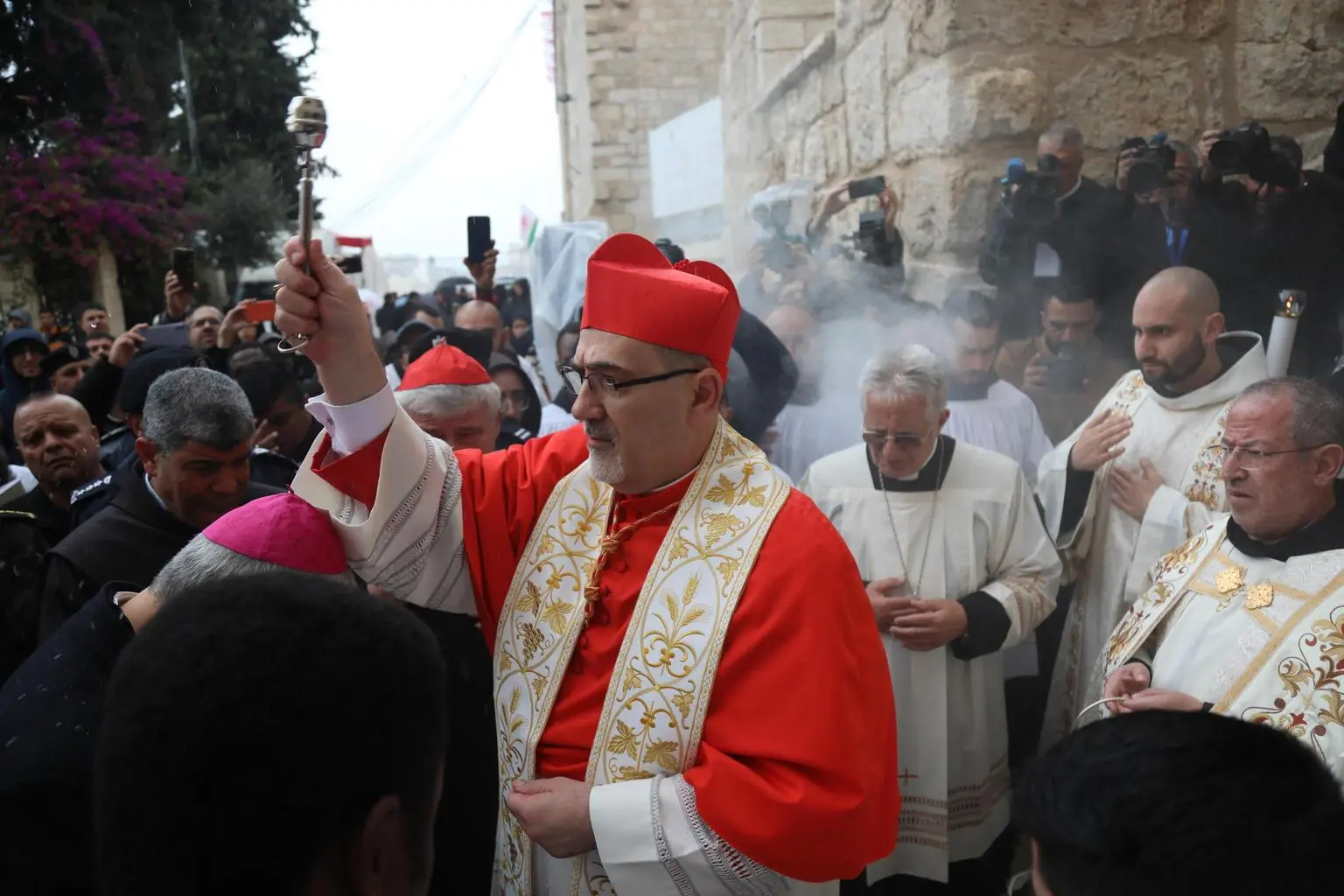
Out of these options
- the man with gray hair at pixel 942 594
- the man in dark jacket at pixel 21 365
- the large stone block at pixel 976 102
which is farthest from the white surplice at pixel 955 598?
the man in dark jacket at pixel 21 365

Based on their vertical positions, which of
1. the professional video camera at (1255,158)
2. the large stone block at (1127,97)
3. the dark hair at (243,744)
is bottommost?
the dark hair at (243,744)

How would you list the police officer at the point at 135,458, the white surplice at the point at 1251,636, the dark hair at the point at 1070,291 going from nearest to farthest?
the white surplice at the point at 1251,636
the police officer at the point at 135,458
the dark hair at the point at 1070,291

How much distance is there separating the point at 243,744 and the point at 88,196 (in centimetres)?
950

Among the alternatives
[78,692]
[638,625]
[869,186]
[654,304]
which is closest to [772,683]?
[638,625]

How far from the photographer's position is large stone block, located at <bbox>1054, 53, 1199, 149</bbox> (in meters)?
4.36

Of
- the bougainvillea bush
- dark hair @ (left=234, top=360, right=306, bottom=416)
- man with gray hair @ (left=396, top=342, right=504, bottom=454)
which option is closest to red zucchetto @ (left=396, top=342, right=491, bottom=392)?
man with gray hair @ (left=396, top=342, right=504, bottom=454)

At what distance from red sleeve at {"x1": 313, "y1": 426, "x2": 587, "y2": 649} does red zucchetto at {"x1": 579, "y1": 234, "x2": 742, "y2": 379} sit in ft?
1.07

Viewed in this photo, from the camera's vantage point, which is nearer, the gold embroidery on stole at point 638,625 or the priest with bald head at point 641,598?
the priest with bald head at point 641,598

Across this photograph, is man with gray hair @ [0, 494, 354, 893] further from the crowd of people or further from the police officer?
the police officer

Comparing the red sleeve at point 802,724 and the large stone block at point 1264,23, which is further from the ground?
the large stone block at point 1264,23

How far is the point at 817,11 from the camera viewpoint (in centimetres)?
808

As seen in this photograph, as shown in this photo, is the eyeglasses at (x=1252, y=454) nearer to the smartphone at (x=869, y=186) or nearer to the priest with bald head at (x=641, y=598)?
the priest with bald head at (x=641, y=598)

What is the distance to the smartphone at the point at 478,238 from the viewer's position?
495 centimetres

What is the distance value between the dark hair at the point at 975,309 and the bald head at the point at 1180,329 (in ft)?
3.08
